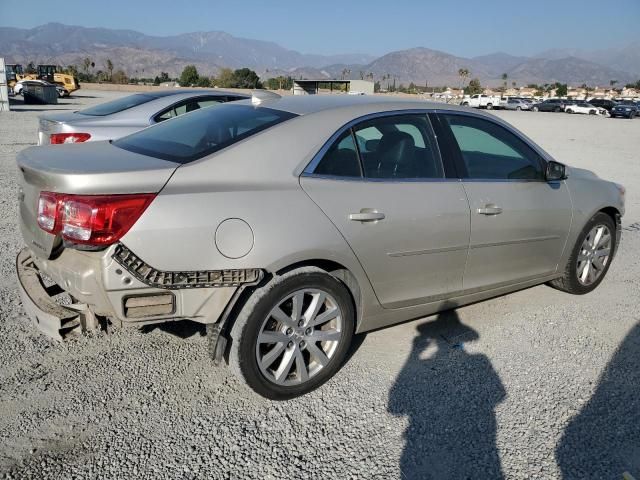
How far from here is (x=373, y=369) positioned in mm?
3436

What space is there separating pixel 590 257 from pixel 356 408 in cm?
293

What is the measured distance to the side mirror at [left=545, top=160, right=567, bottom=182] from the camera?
4.11 meters

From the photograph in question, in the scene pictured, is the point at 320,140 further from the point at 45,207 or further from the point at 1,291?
the point at 1,291

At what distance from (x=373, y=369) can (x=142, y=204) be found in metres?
1.79

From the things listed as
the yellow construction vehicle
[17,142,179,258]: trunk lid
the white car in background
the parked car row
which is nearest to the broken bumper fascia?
[17,142,179,258]: trunk lid

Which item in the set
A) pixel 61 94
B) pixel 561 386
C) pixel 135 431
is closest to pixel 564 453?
pixel 561 386

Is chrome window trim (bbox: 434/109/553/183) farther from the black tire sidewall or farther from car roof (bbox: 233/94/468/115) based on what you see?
the black tire sidewall

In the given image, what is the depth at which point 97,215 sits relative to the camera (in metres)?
2.50

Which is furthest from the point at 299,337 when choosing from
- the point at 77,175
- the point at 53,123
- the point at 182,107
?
the point at 182,107

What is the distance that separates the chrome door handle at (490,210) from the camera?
12.0ft

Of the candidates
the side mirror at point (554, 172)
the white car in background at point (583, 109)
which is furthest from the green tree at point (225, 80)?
the side mirror at point (554, 172)

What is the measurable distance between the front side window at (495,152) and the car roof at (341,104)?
17cm

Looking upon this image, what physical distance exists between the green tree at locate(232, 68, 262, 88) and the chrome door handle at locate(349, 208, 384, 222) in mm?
77776

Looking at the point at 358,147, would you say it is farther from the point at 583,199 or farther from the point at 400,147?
the point at 583,199
